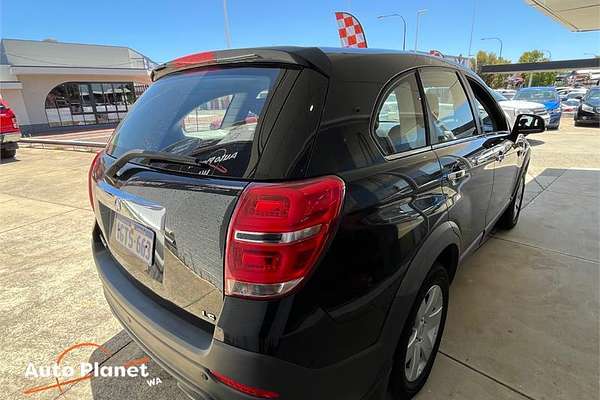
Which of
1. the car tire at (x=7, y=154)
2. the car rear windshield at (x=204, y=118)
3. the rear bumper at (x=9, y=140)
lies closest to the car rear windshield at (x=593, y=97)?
the car rear windshield at (x=204, y=118)

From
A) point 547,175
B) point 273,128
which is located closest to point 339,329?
point 273,128

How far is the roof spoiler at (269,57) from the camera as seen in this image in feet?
4.22

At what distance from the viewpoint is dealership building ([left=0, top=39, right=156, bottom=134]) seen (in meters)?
21.0

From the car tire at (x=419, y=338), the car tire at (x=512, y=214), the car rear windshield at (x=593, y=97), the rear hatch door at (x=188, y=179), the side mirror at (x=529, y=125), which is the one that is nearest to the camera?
the rear hatch door at (x=188, y=179)

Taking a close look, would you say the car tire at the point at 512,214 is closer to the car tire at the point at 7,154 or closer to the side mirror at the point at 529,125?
the side mirror at the point at 529,125

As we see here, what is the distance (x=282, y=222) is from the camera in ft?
3.50

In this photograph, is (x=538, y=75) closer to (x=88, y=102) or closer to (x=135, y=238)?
Answer: (x=88, y=102)

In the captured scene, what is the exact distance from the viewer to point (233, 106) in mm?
1476

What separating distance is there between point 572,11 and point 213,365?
1048 centimetres

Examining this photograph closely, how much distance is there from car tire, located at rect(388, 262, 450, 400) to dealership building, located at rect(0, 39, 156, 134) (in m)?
23.5

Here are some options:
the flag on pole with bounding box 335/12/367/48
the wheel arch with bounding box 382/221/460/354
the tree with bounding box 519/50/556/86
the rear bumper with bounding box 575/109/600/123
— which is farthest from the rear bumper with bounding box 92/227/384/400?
the tree with bounding box 519/50/556/86

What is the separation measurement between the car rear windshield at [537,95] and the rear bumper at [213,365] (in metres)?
13.6

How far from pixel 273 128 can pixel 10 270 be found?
11.3ft

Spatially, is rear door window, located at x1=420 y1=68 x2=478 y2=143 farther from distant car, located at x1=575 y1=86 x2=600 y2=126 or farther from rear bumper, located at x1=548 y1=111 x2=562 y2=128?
distant car, located at x1=575 y1=86 x2=600 y2=126
